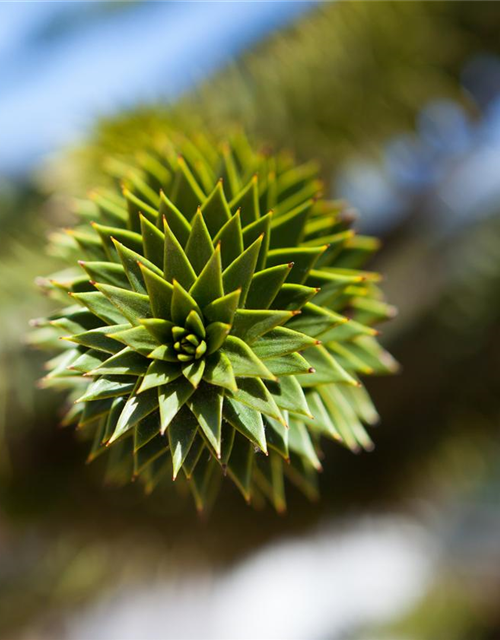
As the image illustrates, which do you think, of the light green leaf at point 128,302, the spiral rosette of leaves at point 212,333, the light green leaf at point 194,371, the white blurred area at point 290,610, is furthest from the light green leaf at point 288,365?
the white blurred area at point 290,610

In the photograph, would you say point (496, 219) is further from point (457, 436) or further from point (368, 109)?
point (457, 436)

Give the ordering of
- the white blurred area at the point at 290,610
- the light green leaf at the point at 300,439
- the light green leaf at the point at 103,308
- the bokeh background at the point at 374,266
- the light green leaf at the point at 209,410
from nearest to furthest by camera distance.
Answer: the light green leaf at the point at 209,410
the light green leaf at the point at 103,308
the light green leaf at the point at 300,439
the bokeh background at the point at 374,266
the white blurred area at the point at 290,610

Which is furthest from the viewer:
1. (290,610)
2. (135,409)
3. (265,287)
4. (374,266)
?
(290,610)

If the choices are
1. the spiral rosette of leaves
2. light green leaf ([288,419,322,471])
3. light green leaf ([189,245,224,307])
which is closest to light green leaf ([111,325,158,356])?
the spiral rosette of leaves

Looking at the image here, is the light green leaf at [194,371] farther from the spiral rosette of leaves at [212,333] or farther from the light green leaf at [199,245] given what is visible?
the light green leaf at [199,245]

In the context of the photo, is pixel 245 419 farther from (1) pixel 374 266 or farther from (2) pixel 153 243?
(1) pixel 374 266

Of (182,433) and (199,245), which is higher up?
(199,245)

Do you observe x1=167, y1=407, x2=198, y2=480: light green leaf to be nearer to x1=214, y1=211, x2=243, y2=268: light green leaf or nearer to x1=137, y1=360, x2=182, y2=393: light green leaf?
x1=137, y1=360, x2=182, y2=393: light green leaf

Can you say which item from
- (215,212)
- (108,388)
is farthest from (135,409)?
(215,212)
